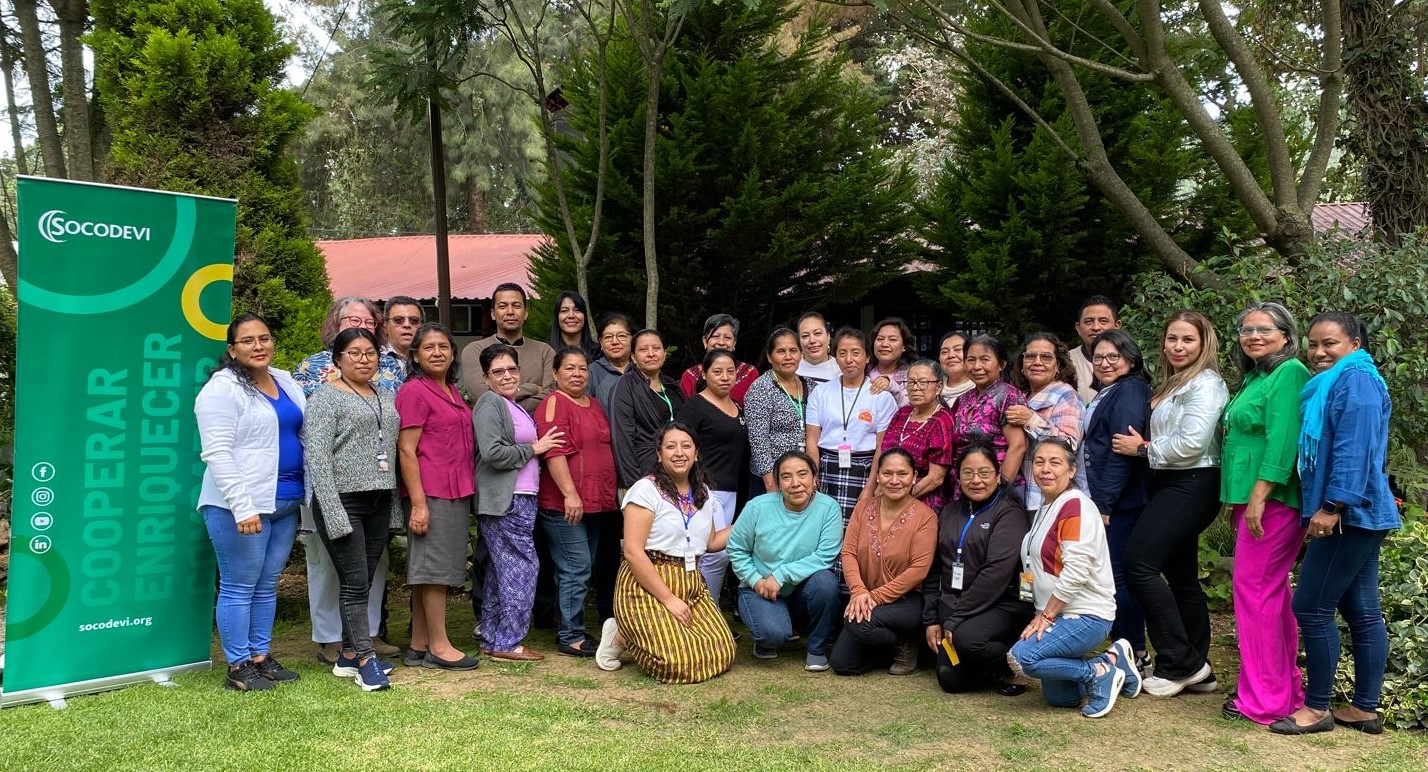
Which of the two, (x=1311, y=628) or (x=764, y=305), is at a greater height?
(x=764, y=305)

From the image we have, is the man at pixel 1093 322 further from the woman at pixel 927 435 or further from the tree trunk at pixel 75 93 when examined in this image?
the tree trunk at pixel 75 93

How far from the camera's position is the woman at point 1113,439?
15.0 ft

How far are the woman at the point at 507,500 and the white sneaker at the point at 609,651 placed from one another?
1.17 feet

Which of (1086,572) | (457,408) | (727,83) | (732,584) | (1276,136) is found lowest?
(732,584)

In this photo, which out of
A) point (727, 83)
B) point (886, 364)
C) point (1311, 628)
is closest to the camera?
point (1311, 628)

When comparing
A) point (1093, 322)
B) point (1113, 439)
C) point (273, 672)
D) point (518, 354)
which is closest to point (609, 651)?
point (273, 672)

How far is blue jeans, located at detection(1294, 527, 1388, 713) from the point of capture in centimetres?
385

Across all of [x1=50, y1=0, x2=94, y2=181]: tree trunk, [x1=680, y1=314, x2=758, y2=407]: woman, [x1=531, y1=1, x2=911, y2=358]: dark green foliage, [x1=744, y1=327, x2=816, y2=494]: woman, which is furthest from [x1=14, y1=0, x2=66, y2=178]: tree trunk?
[x1=744, y1=327, x2=816, y2=494]: woman

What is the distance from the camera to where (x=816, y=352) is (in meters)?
5.56

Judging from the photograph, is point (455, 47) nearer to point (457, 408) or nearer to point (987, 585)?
point (457, 408)

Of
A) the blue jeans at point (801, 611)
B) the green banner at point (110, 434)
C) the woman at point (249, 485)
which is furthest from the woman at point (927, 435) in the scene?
the green banner at point (110, 434)

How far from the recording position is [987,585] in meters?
4.57

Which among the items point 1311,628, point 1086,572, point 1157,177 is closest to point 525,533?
point 1086,572

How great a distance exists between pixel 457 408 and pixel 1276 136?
515 cm
